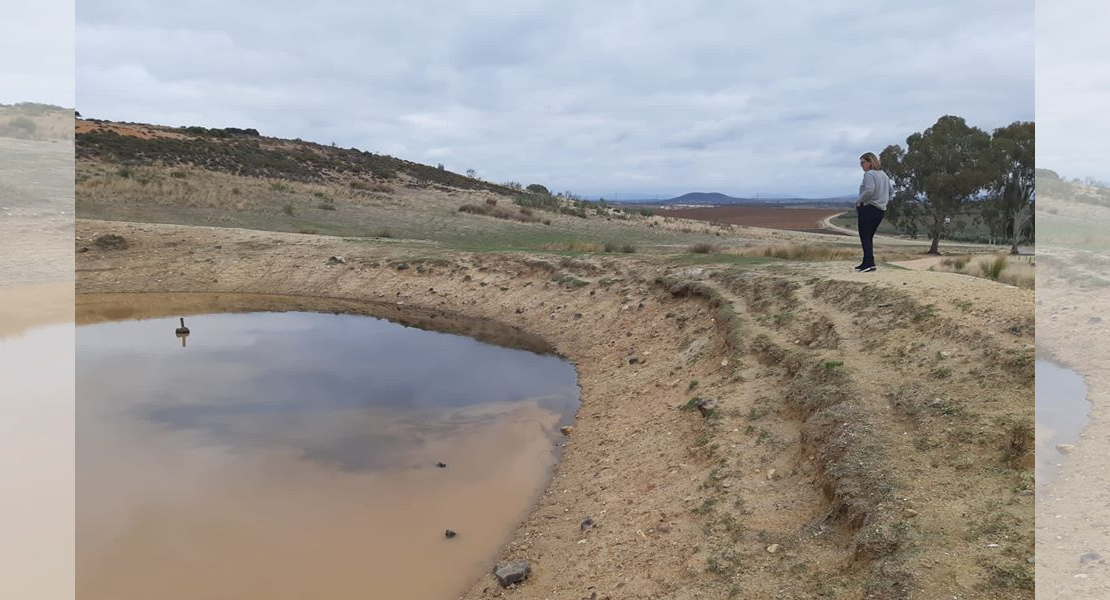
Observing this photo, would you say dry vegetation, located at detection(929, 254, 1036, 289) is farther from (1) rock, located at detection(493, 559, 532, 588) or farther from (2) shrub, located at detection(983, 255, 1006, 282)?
(1) rock, located at detection(493, 559, 532, 588)

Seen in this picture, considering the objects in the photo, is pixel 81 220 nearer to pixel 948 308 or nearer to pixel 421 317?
pixel 421 317

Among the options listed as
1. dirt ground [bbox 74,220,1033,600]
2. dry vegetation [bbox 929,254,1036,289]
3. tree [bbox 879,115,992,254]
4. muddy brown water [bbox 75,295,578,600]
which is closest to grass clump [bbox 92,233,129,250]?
muddy brown water [bbox 75,295,578,600]

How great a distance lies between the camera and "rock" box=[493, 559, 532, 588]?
565 centimetres

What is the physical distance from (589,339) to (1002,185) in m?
18.1

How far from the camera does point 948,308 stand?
8.30m

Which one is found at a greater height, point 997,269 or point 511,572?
point 997,269

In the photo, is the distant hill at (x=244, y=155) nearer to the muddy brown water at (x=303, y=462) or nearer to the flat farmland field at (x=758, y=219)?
the flat farmland field at (x=758, y=219)

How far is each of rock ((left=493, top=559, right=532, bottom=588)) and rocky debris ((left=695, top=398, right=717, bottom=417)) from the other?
3371mm

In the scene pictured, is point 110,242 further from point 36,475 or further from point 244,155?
point 244,155

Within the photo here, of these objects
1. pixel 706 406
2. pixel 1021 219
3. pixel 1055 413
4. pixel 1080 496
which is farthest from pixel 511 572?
pixel 1021 219

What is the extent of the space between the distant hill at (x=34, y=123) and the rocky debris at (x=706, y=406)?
44288mm

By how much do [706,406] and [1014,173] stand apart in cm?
2130

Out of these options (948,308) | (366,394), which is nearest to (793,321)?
(948,308)

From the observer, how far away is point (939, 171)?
24.2 meters
